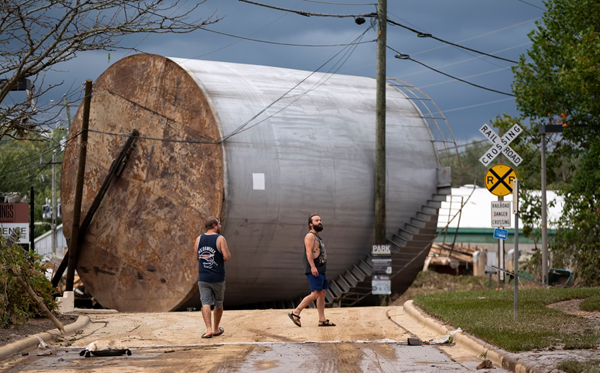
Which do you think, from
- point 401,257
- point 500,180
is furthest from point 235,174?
point 500,180

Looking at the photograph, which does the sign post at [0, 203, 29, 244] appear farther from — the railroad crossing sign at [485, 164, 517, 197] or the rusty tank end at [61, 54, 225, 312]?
the railroad crossing sign at [485, 164, 517, 197]

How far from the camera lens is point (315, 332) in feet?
39.1

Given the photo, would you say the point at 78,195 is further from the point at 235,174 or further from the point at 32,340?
the point at 32,340

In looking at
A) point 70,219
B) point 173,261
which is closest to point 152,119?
point 173,261

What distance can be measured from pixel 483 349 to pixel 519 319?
8.20 ft

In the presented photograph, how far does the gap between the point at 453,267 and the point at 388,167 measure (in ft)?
34.4

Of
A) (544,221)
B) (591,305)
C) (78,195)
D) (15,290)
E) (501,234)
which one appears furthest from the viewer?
(78,195)

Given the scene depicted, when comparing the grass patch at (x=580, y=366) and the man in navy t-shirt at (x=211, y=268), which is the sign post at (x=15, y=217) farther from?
the grass patch at (x=580, y=366)

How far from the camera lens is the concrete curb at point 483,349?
8.07 metres

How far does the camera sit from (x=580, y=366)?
7.38 m

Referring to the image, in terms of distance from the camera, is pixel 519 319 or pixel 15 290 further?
pixel 15 290

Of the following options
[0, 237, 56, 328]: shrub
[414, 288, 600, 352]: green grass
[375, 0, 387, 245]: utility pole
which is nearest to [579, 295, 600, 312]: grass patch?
[414, 288, 600, 352]: green grass

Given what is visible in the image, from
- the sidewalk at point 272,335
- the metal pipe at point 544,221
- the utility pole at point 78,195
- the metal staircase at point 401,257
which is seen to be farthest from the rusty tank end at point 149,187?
the metal pipe at point 544,221

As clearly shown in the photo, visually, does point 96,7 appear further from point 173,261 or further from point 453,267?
point 453,267
